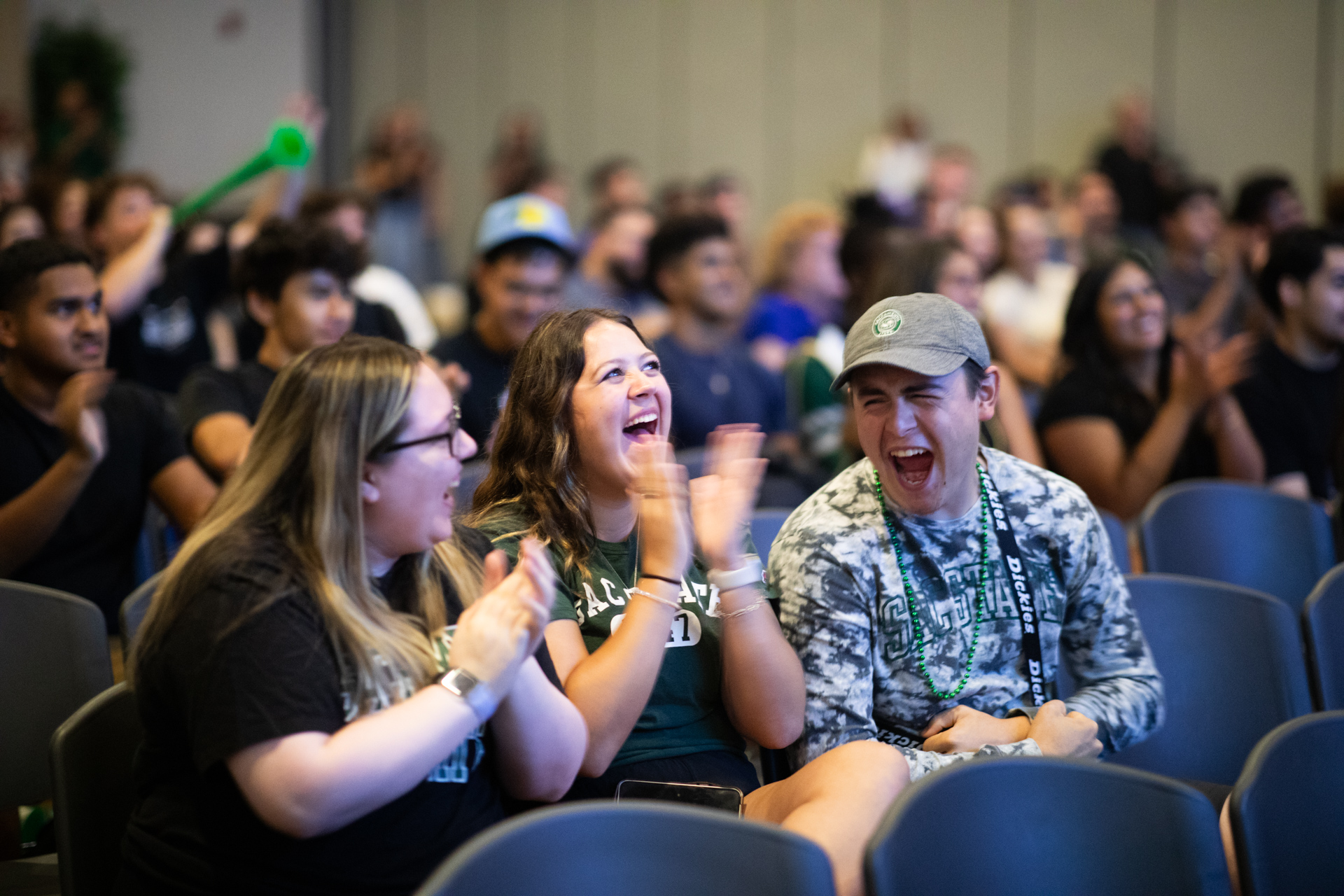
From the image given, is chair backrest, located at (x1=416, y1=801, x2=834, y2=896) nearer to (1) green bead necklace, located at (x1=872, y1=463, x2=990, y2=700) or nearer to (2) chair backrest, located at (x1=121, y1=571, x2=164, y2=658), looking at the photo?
(1) green bead necklace, located at (x1=872, y1=463, x2=990, y2=700)

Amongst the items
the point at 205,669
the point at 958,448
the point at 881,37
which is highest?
the point at 881,37

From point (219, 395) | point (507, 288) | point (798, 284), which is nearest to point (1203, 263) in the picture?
point (798, 284)

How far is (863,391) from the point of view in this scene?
185cm

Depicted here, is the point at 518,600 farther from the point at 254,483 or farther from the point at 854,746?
the point at 854,746

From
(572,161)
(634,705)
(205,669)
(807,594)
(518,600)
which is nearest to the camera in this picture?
(205,669)

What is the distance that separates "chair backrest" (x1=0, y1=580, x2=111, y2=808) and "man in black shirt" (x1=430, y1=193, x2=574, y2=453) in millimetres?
1519

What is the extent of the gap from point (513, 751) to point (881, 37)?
8.09m

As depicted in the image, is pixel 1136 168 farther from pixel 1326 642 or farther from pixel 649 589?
pixel 649 589

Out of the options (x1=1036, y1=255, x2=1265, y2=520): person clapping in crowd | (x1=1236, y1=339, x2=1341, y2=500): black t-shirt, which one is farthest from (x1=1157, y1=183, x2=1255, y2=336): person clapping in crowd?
(x1=1036, y1=255, x2=1265, y2=520): person clapping in crowd

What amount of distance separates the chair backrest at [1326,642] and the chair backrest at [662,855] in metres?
1.33

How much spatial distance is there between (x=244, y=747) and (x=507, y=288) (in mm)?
2327

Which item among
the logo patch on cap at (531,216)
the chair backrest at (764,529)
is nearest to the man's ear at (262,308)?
the logo patch on cap at (531,216)

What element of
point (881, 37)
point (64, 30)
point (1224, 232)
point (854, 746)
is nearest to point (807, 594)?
point (854, 746)

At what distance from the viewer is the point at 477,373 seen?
3404mm
